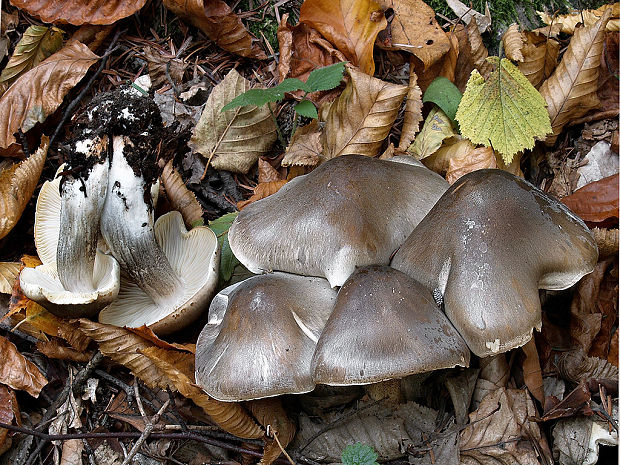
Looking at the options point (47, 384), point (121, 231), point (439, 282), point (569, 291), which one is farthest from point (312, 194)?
point (47, 384)

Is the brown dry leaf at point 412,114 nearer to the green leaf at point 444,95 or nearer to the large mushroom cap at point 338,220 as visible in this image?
the green leaf at point 444,95

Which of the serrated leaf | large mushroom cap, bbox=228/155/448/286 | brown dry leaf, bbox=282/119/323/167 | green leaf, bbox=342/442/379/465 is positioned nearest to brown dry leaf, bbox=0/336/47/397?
large mushroom cap, bbox=228/155/448/286

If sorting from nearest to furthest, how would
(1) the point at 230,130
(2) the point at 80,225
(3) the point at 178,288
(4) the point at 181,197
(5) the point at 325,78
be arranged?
(2) the point at 80,225 → (3) the point at 178,288 → (5) the point at 325,78 → (4) the point at 181,197 → (1) the point at 230,130

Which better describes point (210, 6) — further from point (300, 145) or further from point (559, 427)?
point (559, 427)

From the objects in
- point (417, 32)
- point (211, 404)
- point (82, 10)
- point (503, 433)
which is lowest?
point (503, 433)

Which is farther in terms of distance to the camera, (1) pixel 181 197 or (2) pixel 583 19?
(2) pixel 583 19

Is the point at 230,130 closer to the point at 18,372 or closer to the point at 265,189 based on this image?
the point at 265,189

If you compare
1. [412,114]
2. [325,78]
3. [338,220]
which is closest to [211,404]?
[338,220]

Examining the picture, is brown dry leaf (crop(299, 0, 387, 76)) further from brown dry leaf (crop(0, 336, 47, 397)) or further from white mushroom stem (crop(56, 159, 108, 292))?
brown dry leaf (crop(0, 336, 47, 397))
